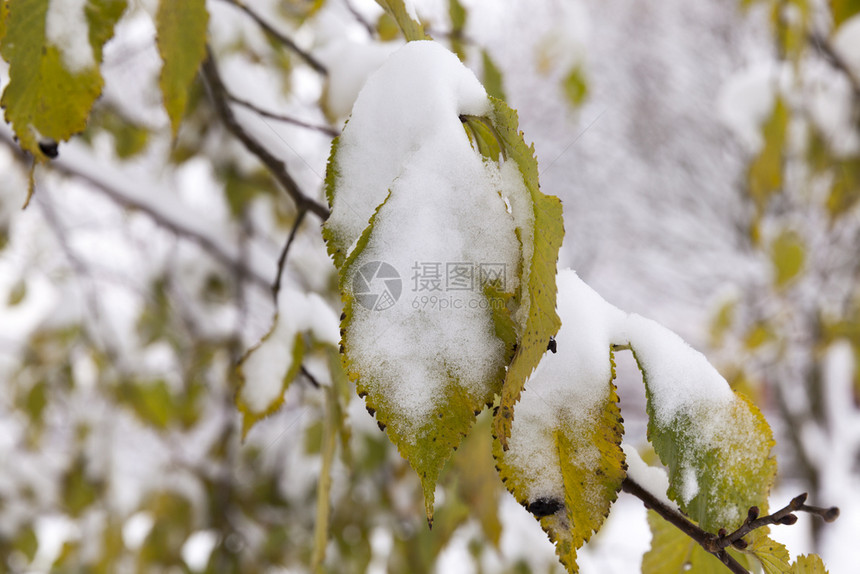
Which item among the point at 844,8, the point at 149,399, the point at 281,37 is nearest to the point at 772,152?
the point at 844,8

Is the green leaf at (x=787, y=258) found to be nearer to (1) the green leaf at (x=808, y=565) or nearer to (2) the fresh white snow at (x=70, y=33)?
(1) the green leaf at (x=808, y=565)

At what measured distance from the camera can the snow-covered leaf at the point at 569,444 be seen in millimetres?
203

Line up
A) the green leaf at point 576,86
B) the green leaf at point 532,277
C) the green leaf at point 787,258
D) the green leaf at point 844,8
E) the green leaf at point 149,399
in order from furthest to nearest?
the green leaf at point 787,258, the green leaf at point 149,399, the green leaf at point 576,86, the green leaf at point 844,8, the green leaf at point 532,277

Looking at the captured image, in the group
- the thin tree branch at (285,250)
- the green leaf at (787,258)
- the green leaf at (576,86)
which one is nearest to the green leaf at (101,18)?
the thin tree branch at (285,250)

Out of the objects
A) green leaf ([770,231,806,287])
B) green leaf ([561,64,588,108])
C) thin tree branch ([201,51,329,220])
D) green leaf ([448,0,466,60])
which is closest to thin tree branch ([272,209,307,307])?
thin tree branch ([201,51,329,220])

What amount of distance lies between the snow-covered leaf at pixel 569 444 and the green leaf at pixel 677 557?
0.09 meters

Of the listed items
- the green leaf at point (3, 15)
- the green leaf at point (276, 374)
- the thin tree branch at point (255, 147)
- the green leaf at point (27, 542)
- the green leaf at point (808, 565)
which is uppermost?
the green leaf at point (3, 15)

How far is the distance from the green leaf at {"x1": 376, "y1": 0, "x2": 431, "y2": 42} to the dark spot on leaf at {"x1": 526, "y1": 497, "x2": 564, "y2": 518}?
0.16 metres

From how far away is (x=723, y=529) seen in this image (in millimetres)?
214

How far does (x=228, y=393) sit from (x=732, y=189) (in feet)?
16.0

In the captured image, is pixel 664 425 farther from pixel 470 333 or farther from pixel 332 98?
pixel 332 98

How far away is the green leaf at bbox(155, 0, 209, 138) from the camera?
29 centimetres

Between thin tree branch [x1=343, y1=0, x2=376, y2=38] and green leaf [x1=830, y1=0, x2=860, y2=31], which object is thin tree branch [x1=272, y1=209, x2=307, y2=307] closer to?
thin tree branch [x1=343, y1=0, x2=376, y2=38]

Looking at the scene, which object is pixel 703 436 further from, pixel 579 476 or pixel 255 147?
pixel 255 147
